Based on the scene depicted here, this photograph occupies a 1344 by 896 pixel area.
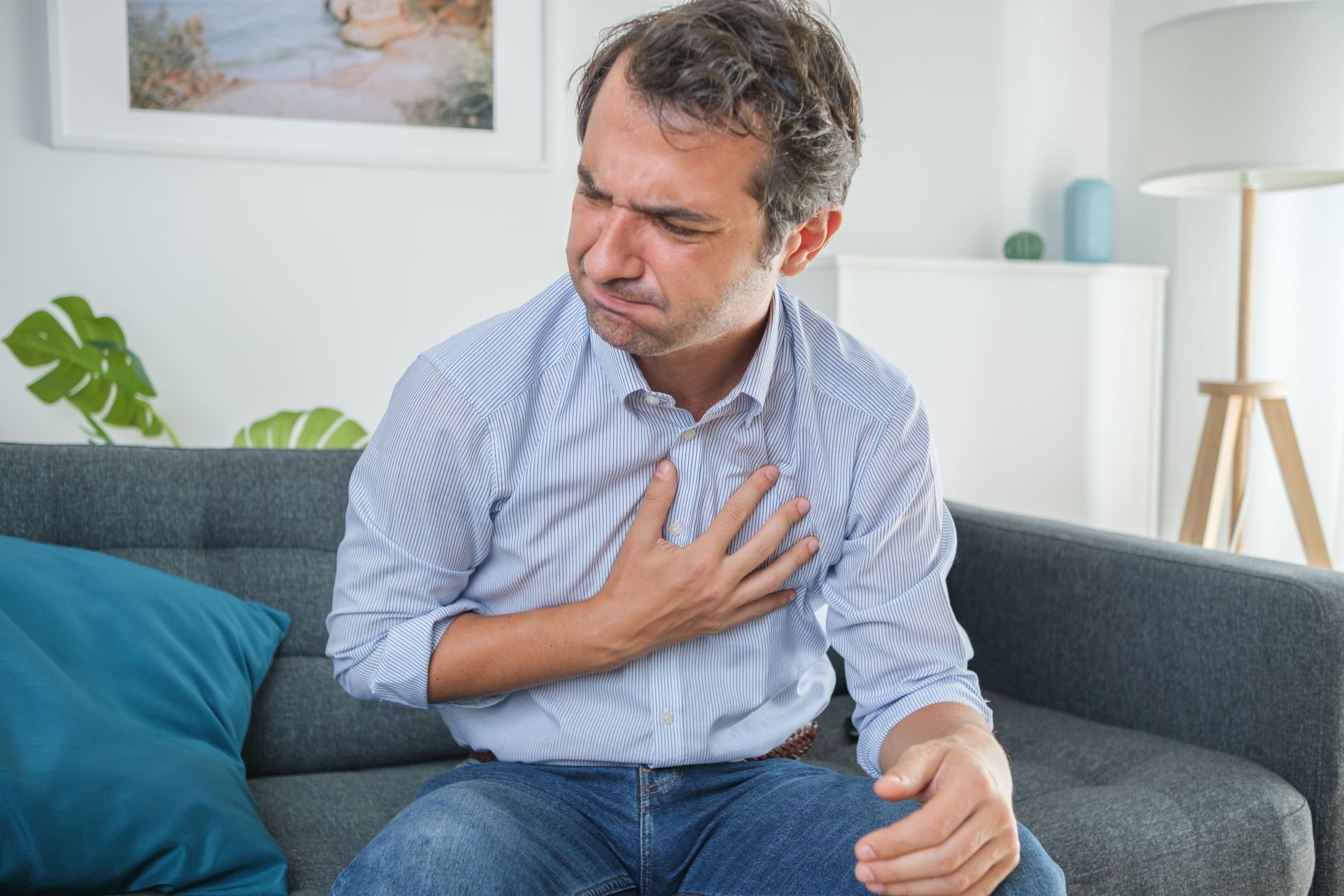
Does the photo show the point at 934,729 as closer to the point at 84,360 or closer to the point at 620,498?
the point at 620,498

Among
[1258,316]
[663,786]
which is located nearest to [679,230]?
[663,786]

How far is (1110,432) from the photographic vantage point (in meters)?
3.22

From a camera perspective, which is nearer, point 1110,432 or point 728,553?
point 728,553

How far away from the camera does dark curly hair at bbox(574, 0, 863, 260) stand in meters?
0.99

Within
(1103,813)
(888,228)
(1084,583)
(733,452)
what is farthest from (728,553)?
(888,228)

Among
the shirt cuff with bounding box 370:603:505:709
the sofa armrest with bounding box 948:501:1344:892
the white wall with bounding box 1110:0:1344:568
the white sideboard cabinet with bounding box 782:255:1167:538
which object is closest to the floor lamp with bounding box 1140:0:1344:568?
the white wall with bounding box 1110:0:1344:568

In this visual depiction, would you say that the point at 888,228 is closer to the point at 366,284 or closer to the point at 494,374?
the point at 366,284

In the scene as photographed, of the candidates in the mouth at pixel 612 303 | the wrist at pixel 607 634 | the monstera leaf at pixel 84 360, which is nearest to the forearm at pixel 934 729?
the wrist at pixel 607 634

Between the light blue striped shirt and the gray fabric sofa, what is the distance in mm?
331

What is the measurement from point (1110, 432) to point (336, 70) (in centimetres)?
220

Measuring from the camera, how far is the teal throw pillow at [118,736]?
3.68 feet

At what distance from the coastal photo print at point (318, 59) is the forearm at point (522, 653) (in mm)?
1861

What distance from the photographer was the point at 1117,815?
1364 millimetres

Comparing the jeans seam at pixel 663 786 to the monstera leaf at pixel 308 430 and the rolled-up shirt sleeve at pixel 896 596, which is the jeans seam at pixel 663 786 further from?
the monstera leaf at pixel 308 430
